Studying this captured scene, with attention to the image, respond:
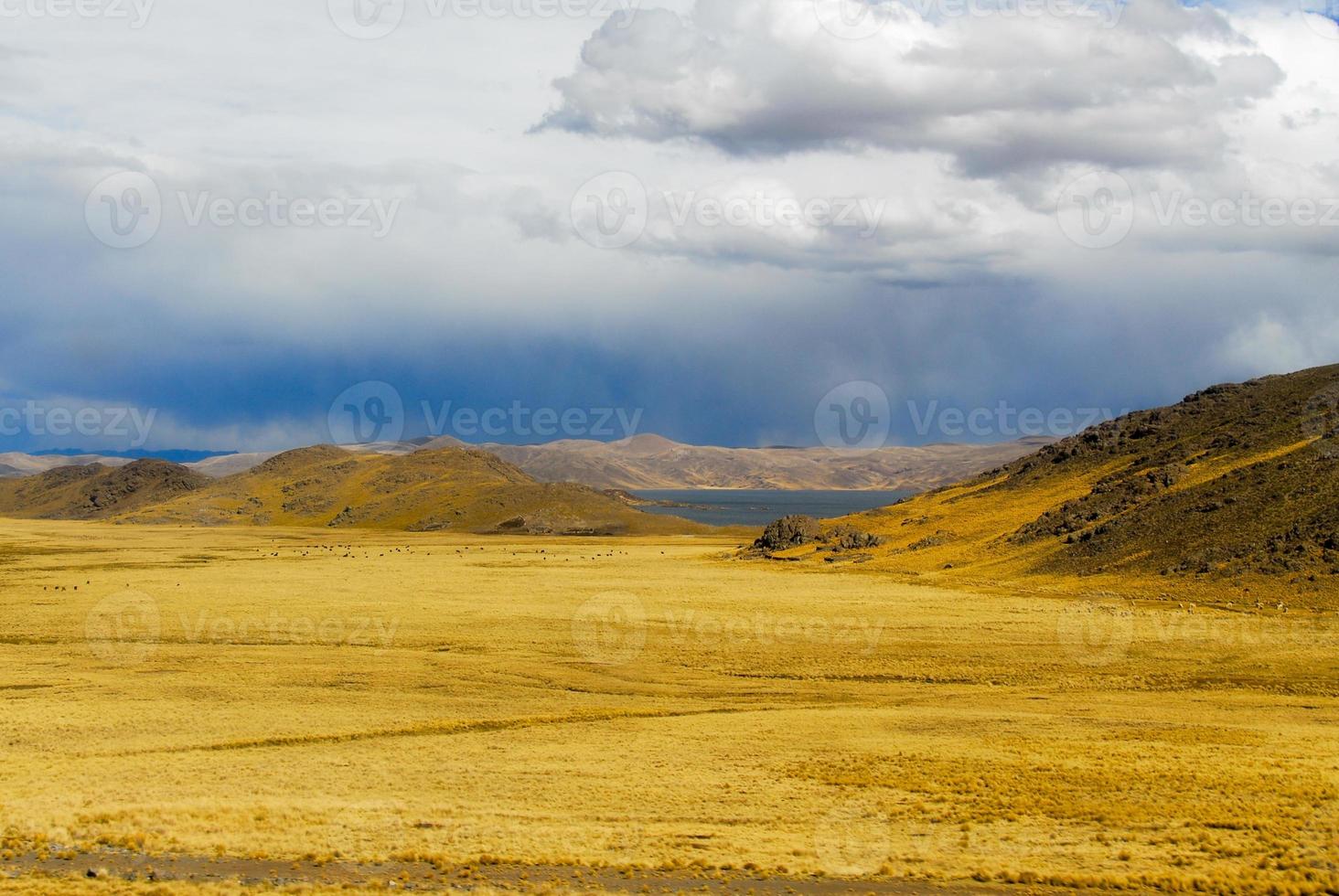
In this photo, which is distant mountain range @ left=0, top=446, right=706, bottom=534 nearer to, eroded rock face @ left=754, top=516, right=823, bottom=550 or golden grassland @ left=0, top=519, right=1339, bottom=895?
eroded rock face @ left=754, top=516, right=823, bottom=550

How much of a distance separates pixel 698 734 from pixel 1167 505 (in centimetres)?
5078

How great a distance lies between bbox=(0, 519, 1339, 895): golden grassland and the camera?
923 inches

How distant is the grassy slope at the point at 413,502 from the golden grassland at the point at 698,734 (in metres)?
88.6

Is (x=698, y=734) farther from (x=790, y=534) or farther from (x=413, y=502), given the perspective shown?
(x=413, y=502)

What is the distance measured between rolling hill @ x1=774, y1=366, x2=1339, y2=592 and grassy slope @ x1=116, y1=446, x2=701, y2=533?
56940 millimetres

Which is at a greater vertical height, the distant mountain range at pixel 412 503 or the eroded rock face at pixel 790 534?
the distant mountain range at pixel 412 503

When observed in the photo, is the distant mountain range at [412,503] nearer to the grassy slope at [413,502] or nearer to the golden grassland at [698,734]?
the grassy slope at [413,502]

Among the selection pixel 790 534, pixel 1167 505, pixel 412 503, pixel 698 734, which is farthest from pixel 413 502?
pixel 698 734

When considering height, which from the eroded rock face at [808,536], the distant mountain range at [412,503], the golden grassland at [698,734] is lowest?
the golden grassland at [698,734]

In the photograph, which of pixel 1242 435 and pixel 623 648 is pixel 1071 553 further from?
pixel 623 648

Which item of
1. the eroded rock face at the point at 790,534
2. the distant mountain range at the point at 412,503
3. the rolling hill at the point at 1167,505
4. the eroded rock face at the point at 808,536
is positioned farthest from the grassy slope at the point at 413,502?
the rolling hill at the point at 1167,505

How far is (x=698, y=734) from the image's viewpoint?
33812 mm

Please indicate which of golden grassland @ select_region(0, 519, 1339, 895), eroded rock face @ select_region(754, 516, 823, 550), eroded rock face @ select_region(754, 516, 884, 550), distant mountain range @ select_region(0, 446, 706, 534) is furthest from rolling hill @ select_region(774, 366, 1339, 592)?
distant mountain range @ select_region(0, 446, 706, 534)

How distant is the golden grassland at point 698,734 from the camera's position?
23.4 meters
